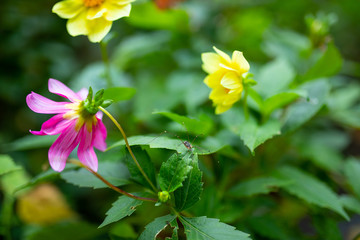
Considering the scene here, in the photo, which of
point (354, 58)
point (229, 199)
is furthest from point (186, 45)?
point (354, 58)

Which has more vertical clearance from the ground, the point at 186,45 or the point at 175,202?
the point at 186,45

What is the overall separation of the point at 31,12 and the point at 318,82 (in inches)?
47.8

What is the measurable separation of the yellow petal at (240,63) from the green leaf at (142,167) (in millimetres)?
249

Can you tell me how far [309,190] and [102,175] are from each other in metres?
0.48

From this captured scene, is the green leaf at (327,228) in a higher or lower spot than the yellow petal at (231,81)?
lower

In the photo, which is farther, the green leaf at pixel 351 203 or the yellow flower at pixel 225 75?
the green leaf at pixel 351 203

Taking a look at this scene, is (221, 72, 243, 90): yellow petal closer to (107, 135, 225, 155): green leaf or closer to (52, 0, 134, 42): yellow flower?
(107, 135, 225, 155): green leaf

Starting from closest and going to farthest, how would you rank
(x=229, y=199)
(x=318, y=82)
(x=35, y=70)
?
(x=229, y=199)
(x=318, y=82)
(x=35, y=70)

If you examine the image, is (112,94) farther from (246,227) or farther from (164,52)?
(164,52)

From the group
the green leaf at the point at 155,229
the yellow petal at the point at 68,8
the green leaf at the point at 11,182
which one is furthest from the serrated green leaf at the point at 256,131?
the green leaf at the point at 11,182

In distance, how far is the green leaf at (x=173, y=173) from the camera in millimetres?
543

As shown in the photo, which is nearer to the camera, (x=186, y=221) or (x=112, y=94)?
(x=186, y=221)

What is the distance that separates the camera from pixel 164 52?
3.89ft

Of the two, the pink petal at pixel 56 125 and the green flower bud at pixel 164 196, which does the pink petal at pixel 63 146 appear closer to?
the pink petal at pixel 56 125
